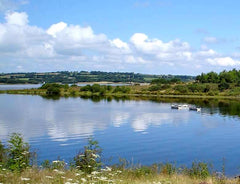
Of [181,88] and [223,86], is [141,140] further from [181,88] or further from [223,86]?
[223,86]

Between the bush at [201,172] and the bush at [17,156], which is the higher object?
the bush at [17,156]

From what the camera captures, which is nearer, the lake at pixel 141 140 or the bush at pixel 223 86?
the lake at pixel 141 140

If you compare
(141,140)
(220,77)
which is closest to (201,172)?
(141,140)

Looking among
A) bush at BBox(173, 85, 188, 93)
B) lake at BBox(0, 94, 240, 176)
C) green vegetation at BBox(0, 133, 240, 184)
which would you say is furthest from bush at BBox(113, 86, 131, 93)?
green vegetation at BBox(0, 133, 240, 184)

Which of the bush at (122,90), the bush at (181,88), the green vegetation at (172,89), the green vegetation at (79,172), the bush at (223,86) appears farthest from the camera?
the bush at (122,90)

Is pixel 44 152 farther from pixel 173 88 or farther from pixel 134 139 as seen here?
pixel 173 88

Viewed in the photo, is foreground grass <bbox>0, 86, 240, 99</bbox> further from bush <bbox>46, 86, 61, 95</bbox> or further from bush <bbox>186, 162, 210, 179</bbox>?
bush <bbox>186, 162, 210, 179</bbox>

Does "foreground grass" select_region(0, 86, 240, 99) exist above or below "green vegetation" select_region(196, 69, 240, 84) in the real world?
below

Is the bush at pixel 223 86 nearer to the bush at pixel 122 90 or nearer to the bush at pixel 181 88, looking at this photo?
the bush at pixel 181 88

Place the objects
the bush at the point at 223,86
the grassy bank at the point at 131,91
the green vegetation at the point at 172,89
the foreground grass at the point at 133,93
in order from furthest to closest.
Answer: the bush at the point at 223,86
the green vegetation at the point at 172,89
the grassy bank at the point at 131,91
the foreground grass at the point at 133,93

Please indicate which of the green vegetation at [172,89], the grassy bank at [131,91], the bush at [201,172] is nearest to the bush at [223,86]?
the green vegetation at [172,89]

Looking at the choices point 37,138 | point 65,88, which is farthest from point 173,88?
point 37,138

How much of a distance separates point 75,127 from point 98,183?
117 feet

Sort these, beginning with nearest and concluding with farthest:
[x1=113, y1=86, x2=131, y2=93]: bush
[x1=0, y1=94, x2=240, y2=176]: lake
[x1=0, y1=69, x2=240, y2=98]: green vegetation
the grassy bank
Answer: [x1=0, y1=94, x2=240, y2=176]: lake < the grassy bank < [x1=0, y1=69, x2=240, y2=98]: green vegetation < [x1=113, y1=86, x2=131, y2=93]: bush
